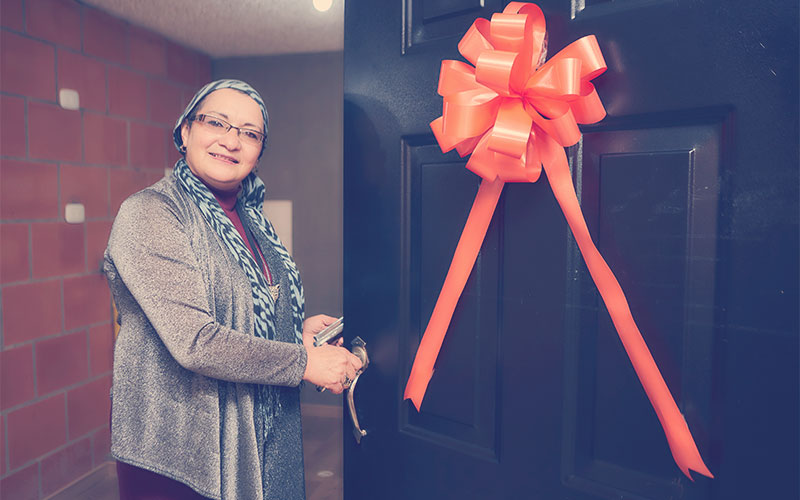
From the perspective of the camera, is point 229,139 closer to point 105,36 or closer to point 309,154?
point 105,36

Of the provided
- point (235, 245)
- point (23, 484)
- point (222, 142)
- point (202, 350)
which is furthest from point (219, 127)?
point (23, 484)

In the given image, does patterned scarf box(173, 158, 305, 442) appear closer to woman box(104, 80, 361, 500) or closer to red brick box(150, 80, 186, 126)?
woman box(104, 80, 361, 500)

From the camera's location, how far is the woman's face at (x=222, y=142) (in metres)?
1.15

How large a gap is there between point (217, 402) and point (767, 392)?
884mm

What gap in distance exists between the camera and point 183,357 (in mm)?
923

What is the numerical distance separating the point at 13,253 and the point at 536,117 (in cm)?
219

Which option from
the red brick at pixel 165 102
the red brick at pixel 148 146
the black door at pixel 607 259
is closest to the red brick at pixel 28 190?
the red brick at pixel 148 146

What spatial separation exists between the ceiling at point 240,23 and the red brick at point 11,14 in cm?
34

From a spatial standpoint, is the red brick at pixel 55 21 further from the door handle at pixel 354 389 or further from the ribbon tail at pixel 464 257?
the ribbon tail at pixel 464 257

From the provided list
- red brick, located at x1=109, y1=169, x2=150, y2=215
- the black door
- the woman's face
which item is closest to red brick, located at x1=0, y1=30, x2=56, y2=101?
red brick, located at x1=109, y1=169, x2=150, y2=215

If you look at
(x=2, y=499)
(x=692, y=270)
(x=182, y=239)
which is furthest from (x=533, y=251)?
(x=2, y=499)

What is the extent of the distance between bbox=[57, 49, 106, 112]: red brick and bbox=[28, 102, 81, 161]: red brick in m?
0.10

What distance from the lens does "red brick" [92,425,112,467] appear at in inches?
94.1

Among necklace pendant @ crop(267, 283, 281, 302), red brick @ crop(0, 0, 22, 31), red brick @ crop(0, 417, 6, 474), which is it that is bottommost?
red brick @ crop(0, 417, 6, 474)
